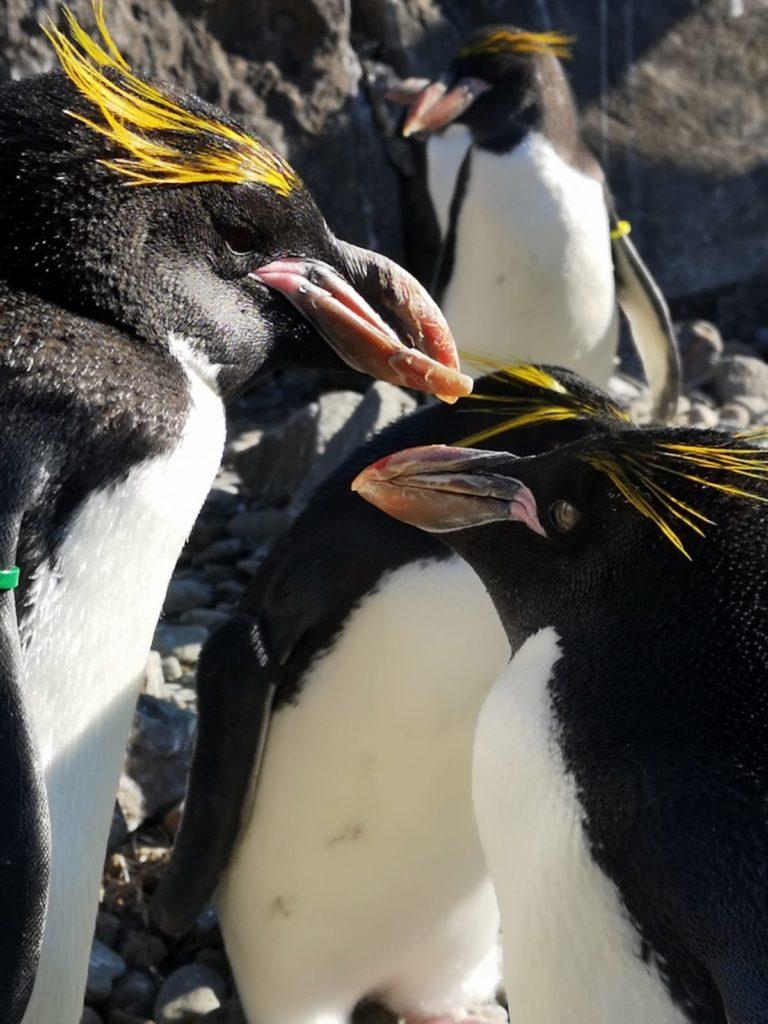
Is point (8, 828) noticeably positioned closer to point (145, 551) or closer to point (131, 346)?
point (145, 551)

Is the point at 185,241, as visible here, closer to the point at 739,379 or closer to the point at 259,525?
the point at 259,525

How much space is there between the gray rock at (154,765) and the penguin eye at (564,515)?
1.50 meters

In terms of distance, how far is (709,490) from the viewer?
2037mm

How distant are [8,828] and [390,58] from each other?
6.71m

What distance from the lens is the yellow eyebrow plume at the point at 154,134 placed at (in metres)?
2.11

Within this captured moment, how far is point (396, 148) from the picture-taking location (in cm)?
781

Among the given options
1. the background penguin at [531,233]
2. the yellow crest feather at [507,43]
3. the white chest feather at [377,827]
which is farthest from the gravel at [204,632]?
the yellow crest feather at [507,43]

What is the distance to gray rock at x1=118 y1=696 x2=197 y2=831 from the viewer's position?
341 cm

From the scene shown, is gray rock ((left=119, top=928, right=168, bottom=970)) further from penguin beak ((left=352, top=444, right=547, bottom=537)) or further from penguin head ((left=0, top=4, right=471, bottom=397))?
penguin head ((left=0, top=4, right=471, bottom=397))

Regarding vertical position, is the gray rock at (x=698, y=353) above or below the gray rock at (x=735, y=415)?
below

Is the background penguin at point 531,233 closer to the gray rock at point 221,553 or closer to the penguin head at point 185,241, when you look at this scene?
the gray rock at point 221,553

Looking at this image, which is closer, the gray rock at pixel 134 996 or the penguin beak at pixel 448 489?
the penguin beak at pixel 448 489

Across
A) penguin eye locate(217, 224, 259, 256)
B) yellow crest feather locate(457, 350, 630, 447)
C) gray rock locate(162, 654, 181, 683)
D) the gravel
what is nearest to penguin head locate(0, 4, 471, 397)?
penguin eye locate(217, 224, 259, 256)

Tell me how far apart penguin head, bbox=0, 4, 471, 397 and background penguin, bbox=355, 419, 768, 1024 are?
0.31m
